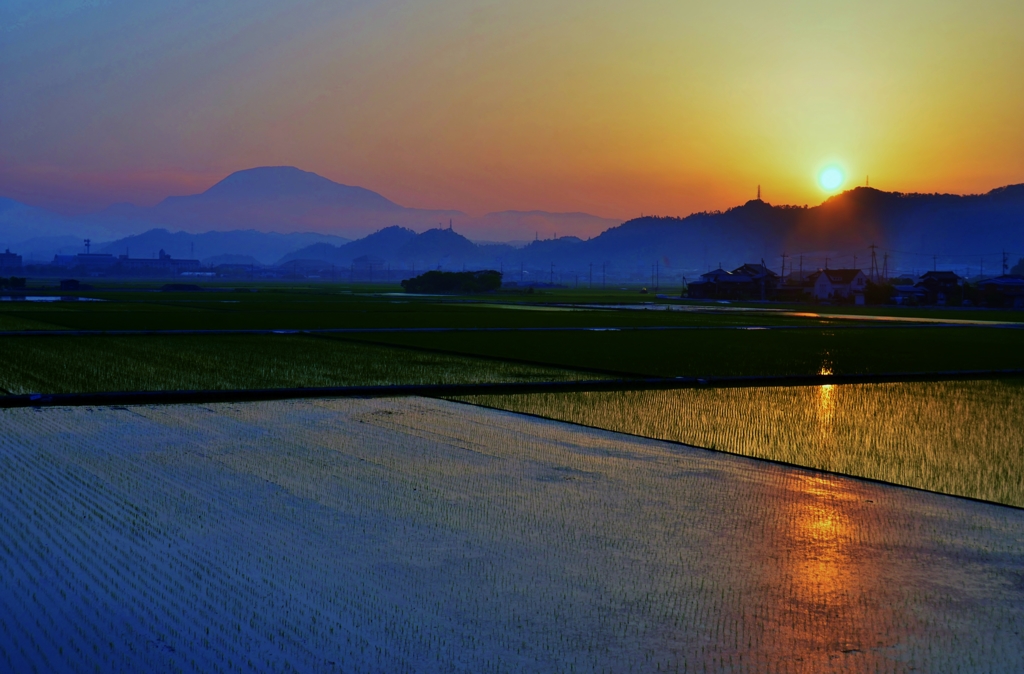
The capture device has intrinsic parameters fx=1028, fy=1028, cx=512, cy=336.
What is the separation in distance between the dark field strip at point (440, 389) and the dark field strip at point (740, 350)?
28.9 inches

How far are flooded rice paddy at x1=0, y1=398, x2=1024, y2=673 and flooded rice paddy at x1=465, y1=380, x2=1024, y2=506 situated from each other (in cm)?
92

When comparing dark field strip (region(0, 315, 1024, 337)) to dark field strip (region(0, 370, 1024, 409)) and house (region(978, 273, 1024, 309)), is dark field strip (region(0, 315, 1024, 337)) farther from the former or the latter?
house (region(978, 273, 1024, 309))

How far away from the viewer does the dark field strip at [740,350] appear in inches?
798

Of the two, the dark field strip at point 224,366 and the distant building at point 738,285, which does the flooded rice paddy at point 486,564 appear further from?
the distant building at point 738,285

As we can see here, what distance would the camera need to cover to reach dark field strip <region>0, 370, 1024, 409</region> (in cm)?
1451

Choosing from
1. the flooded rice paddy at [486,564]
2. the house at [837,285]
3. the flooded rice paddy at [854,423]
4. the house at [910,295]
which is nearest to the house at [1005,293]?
the house at [910,295]

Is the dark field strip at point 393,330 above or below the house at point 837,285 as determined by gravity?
below

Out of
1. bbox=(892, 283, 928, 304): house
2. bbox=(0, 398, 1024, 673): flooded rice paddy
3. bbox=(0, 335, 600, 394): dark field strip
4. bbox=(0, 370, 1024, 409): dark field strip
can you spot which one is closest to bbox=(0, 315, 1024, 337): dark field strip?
bbox=(0, 335, 600, 394): dark field strip

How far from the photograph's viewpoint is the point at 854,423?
13.1 m

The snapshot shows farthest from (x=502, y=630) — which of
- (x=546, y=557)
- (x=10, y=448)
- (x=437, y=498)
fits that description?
(x=10, y=448)

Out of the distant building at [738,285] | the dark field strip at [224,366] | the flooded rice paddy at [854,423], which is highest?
the distant building at [738,285]

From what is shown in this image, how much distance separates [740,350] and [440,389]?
10.8 meters

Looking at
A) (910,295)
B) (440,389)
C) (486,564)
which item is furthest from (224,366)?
(910,295)

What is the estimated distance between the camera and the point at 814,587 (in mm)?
6266
